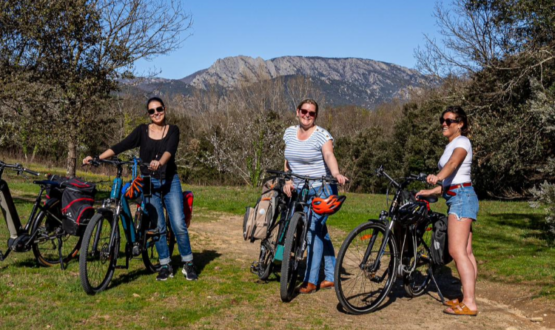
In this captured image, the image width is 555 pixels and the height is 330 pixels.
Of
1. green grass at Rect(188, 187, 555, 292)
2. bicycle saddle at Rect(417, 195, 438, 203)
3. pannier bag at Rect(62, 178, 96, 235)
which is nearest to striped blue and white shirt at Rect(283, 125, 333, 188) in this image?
bicycle saddle at Rect(417, 195, 438, 203)

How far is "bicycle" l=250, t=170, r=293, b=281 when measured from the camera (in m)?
6.10

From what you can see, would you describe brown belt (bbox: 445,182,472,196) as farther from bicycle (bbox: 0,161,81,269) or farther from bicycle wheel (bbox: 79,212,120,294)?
bicycle (bbox: 0,161,81,269)

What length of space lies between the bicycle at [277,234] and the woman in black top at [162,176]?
0.89m

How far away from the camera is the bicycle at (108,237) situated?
561cm

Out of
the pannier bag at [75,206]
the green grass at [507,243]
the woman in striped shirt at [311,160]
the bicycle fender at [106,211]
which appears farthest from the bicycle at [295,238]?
the green grass at [507,243]

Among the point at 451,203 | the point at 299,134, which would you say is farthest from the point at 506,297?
→ the point at 299,134

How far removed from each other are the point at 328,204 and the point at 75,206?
3001mm

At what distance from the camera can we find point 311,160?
627 cm

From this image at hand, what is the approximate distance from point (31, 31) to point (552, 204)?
41.1ft

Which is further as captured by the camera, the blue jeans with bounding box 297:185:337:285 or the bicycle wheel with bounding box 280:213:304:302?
the blue jeans with bounding box 297:185:337:285

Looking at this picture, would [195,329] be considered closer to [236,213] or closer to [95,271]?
[95,271]

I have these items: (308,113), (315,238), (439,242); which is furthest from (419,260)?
(308,113)

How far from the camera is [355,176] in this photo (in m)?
40.3

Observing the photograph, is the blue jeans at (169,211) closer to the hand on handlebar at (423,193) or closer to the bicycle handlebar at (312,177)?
the bicycle handlebar at (312,177)
